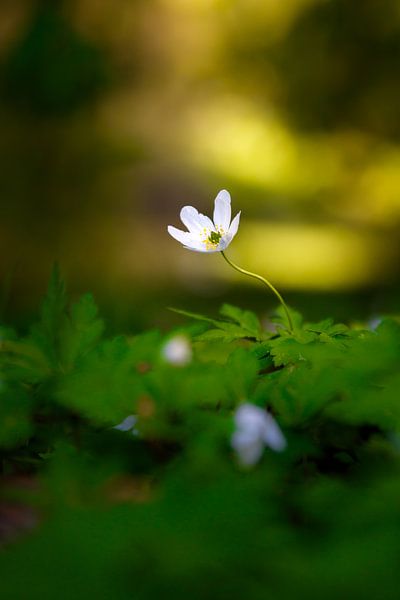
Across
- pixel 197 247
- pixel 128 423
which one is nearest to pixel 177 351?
pixel 128 423

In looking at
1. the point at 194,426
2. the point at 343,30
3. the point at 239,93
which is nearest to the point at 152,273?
the point at 239,93

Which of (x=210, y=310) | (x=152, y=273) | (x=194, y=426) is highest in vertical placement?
(x=194, y=426)

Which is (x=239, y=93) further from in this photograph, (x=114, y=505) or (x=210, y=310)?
(x=114, y=505)

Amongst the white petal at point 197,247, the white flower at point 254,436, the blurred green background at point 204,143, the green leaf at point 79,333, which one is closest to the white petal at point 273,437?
the white flower at point 254,436

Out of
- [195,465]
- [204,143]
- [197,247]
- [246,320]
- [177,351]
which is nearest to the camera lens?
[195,465]

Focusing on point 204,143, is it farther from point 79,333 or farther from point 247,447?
point 247,447

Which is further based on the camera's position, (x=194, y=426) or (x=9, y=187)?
(x=9, y=187)

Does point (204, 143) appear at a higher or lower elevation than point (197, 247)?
lower
